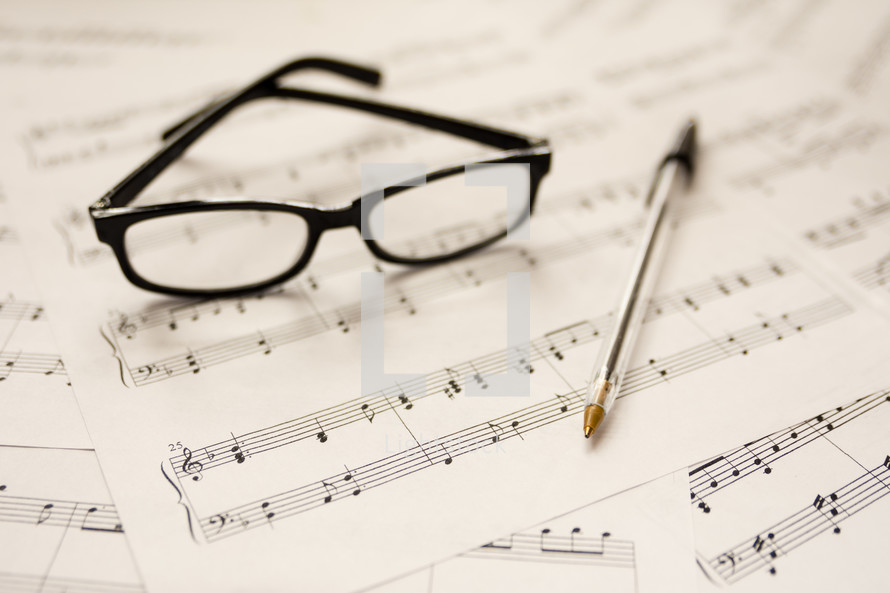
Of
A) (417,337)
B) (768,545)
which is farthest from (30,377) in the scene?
(768,545)

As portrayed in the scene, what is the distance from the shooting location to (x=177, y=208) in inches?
29.1

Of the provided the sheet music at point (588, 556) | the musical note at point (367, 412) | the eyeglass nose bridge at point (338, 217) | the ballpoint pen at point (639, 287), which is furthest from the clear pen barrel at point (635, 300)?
the eyeglass nose bridge at point (338, 217)

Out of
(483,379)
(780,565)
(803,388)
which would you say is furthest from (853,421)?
(483,379)

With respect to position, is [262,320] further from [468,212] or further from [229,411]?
[468,212]

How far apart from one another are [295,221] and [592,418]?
491mm

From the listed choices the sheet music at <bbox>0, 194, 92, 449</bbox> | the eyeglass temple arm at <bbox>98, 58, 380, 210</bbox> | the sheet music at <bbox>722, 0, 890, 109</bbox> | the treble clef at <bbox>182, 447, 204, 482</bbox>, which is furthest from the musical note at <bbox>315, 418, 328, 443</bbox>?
the sheet music at <bbox>722, 0, 890, 109</bbox>

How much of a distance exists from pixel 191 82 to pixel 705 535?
43.9 inches

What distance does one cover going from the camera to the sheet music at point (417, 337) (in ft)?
1.98

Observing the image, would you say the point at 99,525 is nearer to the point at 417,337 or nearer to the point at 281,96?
the point at 417,337

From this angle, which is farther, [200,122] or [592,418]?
[200,122]

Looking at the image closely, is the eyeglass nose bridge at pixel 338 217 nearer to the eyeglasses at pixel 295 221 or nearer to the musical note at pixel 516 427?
the eyeglasses at pixel 295 221

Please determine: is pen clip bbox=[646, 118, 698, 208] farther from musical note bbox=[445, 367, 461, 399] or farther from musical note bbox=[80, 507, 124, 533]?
musical note bbox=[80, 507, 124, 533]

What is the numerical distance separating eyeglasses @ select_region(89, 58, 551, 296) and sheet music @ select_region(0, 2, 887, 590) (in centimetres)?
4

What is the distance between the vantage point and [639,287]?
30.7 inches
